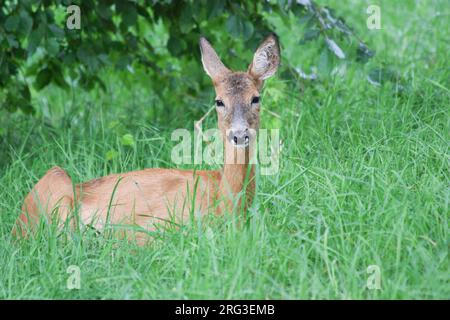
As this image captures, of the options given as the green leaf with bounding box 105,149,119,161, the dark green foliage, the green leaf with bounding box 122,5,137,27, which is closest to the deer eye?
the dark green foliage

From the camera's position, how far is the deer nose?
15.7 feet

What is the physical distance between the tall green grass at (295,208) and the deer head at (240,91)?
34 centimetres

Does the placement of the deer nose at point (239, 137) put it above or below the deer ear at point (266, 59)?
below

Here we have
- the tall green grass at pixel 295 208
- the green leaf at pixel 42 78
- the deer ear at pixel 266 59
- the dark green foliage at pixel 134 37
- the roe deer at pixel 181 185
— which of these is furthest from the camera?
the green leaf at pixel 42 78

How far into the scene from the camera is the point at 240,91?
196 inches

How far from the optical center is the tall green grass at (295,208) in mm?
4047

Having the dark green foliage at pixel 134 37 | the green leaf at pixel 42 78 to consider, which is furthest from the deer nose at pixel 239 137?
the green leaf at pixel 42 78

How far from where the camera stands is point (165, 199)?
205 inches

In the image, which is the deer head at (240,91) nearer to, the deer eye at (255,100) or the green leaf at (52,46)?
the deer eye at (255,100)

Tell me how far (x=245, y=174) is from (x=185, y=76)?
227 cm

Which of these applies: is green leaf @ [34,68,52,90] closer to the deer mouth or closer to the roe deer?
the roe deer

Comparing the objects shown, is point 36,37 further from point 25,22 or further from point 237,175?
point 237,175

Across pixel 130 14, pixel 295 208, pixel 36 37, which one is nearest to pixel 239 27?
pixel 130 14

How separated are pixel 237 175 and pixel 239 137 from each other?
0.23 m
